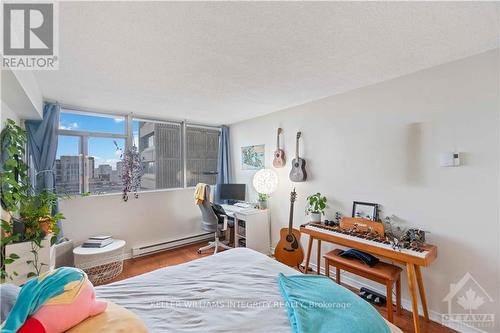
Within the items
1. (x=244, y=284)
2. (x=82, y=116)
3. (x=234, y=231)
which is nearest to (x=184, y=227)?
(x=234, y=231)

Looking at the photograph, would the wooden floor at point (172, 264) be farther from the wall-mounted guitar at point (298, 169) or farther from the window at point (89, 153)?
the wall-mounted guitar at point (298, 169)

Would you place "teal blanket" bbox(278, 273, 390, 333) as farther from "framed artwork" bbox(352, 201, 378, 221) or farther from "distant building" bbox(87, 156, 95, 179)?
"distant building" bbox(87, 156, 95, 179)

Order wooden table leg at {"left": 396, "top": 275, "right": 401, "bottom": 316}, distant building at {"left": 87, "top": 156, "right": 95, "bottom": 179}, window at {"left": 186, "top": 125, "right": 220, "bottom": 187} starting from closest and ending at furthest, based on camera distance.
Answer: wooden table leg at {"left": 396, "top": 275, "right": 401, "bottom": 316} < distant building at {"left": 87, "top": 156, "right": 95, "bottom": 179} < window at {"left": 186, "top": 125, "right": 220, "bottom": 187}

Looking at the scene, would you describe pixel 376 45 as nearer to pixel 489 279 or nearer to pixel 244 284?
pixel 244 284

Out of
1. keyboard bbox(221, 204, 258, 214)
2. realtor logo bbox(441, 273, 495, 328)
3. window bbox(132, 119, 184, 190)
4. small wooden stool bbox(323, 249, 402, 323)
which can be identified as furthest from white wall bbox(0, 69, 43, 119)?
realtor logo bbox(441, 273, 495, 328)

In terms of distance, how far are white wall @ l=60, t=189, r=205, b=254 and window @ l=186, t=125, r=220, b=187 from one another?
431 millimetres

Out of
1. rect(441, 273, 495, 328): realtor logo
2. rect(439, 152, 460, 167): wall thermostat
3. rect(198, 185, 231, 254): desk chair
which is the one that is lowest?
rect(441, 273, 495, 328): realtor logo

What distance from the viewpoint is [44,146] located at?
265 cm

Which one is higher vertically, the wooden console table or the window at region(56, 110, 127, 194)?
the window at region(56, 110, 127, 194)

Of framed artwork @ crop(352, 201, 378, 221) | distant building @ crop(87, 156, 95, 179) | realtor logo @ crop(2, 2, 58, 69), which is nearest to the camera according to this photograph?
realtor logo @ crop(2, 2, 58, 69)

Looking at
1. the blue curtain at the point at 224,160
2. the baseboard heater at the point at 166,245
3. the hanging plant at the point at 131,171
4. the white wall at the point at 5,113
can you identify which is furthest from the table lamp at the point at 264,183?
the white wall at the point at 5,113

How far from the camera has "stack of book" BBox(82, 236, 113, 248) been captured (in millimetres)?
2811

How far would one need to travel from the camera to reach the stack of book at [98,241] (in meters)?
2.81

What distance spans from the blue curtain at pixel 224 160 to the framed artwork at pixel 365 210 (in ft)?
8.36
